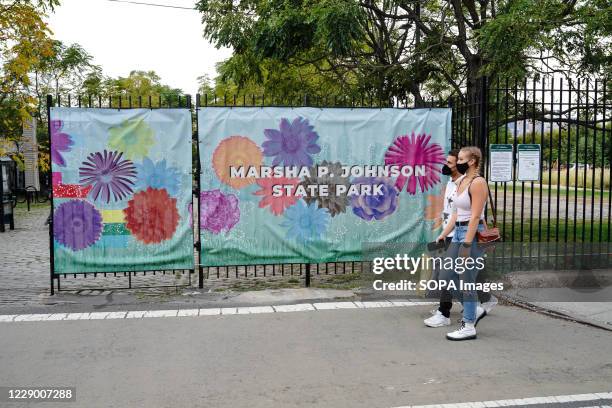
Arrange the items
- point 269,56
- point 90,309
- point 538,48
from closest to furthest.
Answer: point 90,309 → point 538,48 → point 269,56

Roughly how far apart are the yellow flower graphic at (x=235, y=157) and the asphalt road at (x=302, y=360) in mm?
2153

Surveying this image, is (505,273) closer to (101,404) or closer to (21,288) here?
(101,404)

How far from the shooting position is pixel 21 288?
9.27 m

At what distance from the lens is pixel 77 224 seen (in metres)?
8.55

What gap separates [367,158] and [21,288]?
5.40 m

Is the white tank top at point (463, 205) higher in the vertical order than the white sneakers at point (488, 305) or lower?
higher

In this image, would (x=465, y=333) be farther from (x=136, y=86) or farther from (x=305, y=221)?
(x=136, y=86)

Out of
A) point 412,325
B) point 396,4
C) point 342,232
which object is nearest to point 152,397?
point 412,325

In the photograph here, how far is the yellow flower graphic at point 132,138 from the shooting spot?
27.8 ft

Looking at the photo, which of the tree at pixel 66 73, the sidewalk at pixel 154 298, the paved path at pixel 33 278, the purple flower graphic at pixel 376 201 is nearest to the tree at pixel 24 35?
the paved path at pixel 33 278

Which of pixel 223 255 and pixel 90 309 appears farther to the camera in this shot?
pixel 223 255

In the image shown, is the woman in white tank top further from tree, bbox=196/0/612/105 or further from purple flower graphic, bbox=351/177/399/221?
tree, bbox=196/0/612/105

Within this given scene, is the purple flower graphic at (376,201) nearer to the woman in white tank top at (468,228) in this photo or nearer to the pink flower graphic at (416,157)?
the pink flower graphic at (416,157)

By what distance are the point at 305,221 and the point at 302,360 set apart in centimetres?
350
